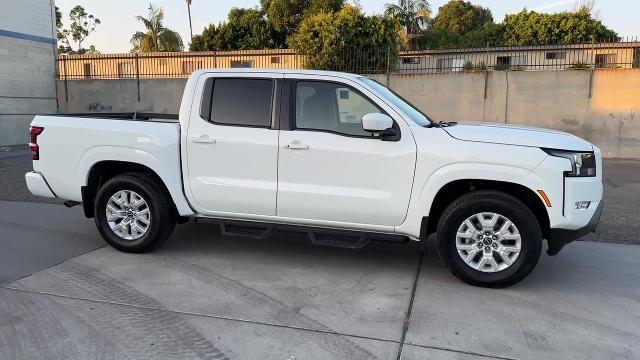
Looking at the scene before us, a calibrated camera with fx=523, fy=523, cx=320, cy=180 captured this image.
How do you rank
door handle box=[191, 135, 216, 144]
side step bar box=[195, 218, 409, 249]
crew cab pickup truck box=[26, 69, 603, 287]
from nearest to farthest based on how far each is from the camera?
crew cab pickup truck box=[26, 69, 603, 287]
side step bar box=[195, 218, 409, 249]
door handle box=[191, 135, 216, 144]

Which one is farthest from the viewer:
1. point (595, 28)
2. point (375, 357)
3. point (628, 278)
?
point (595, 28)

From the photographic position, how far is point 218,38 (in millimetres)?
36969

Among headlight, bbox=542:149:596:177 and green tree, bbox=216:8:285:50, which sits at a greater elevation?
green tree, bbox=216:8:285:50

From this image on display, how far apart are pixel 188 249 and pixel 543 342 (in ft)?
12.2

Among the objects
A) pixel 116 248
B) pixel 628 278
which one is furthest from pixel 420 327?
pixel 116 248

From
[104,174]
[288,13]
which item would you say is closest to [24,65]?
[104,174]

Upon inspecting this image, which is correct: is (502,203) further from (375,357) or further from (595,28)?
(595,28)

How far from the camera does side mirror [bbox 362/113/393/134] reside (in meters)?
4.54

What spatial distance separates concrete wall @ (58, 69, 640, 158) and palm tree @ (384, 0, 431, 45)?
24776mm

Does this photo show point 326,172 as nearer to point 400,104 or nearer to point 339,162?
point 339,162

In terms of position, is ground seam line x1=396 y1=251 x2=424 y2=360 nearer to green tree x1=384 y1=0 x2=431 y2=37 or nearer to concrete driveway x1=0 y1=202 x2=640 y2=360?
concrete driveway x1=0 y1=202 x2=640 y2=360

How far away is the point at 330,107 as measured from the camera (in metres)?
5.01

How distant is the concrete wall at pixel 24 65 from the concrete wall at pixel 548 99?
41.2ft

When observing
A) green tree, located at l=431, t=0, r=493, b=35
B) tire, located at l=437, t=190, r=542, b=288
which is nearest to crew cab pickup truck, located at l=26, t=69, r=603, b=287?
tire, located at l=437, t=190, r=542, b=288
